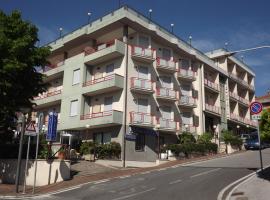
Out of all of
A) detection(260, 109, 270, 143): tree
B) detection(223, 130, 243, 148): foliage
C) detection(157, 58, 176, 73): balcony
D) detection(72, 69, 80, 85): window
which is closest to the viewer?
detection(260, 109, 270, 143): tree

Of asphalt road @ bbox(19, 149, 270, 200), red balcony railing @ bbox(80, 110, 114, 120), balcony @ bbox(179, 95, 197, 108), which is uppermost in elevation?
balcony @ bbox(179, 95, 197, 108)

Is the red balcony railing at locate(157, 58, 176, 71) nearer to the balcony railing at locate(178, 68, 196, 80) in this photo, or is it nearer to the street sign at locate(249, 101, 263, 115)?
the balcony railing at locate(178, 68, 196, 80)

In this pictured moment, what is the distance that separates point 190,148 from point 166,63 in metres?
9.62

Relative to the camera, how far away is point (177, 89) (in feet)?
139

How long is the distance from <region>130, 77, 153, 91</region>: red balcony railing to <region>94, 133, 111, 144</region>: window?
5359mm

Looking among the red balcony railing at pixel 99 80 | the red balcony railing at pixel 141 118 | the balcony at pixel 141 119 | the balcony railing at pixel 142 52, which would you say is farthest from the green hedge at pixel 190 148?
the balcony railing at pixel 142 52

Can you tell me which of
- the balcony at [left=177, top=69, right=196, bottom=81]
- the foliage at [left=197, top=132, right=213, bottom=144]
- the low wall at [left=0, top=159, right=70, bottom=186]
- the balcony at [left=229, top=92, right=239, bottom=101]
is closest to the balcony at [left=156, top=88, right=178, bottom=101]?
the balcony at [left=177, top=69, right=196, bottom=81]

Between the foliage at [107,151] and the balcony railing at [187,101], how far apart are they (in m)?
11.5

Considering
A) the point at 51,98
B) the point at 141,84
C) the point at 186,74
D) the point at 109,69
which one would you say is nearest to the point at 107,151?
the point at 141,84

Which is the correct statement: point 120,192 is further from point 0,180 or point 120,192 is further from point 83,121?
point 83,121

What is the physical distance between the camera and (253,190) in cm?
1573

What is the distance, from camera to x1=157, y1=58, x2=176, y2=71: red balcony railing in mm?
39069

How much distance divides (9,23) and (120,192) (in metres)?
12.6

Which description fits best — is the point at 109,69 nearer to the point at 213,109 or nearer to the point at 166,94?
the point at 166,94
